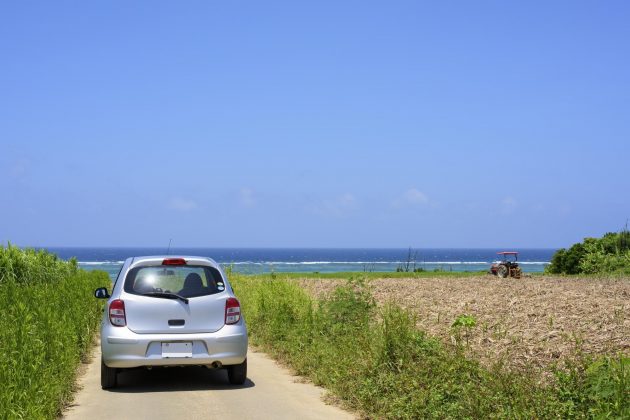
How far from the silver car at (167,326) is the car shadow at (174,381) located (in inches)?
11.9

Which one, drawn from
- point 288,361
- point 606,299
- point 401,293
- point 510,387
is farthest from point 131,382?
point 401,293

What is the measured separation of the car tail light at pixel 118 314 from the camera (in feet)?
33.7

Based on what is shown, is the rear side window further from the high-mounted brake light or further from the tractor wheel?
the tractor wheel

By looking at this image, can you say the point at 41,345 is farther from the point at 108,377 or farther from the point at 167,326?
the point at 167,326

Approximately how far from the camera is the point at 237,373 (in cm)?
1077

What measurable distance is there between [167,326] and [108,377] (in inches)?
44.9

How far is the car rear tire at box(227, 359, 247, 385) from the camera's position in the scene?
A: 10.8 m

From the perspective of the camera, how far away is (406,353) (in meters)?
9.50

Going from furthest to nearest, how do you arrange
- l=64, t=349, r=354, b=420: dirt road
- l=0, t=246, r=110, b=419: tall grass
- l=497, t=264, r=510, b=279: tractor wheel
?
l=497, t=264, r=510, b=279: tractor wheel → l=64, t=349, r=354, b=420: dirt road → l=0, t=246, r=110, b=419: tall grass

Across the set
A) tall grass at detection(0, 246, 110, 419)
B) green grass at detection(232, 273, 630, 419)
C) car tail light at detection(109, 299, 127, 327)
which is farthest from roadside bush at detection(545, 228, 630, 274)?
car tail light at detection(109, 299, 127, 327)

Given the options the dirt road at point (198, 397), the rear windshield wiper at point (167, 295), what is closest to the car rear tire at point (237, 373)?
the dirt road at point (198, 397)

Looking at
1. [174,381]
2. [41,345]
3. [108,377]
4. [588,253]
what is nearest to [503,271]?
[588,253]

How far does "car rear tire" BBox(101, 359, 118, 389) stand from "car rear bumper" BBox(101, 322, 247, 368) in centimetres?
20

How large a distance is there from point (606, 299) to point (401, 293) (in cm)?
783
